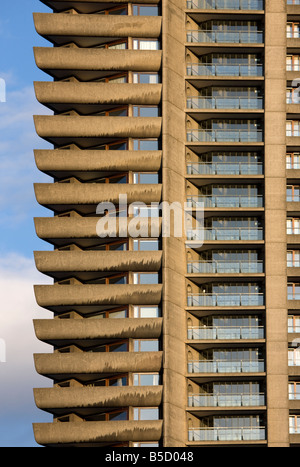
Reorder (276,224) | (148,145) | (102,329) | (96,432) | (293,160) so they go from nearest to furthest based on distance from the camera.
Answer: (96,432)
(102,329)
(148,145)
(276,224)
(293,160)

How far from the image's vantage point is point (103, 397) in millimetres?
85875

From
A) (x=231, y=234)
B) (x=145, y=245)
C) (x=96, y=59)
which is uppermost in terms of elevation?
(x=96, y=59)

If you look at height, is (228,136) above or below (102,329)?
above

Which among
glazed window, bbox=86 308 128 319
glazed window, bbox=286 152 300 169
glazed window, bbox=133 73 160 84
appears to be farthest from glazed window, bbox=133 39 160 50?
glazed window, bbox=86 308 128 319

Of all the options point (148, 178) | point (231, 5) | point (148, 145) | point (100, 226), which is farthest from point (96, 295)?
point (231, 5)

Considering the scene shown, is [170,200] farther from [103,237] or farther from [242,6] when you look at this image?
[242,6]

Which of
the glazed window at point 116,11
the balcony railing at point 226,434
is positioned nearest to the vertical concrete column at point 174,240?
the balcony railing at point 226,434

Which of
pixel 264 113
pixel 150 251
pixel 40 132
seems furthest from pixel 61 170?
pixel 264 113

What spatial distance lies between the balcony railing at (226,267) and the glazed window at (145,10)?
18052mm

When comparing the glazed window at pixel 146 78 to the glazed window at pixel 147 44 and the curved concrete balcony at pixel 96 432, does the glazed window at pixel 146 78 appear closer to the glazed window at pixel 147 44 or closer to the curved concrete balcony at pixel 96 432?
the glazed window at pixel 147 44

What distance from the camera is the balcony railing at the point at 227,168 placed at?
9238 centimetres

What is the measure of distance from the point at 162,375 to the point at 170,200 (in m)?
11.9

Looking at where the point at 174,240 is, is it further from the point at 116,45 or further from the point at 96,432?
the point at 116,45

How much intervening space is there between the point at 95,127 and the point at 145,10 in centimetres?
972
